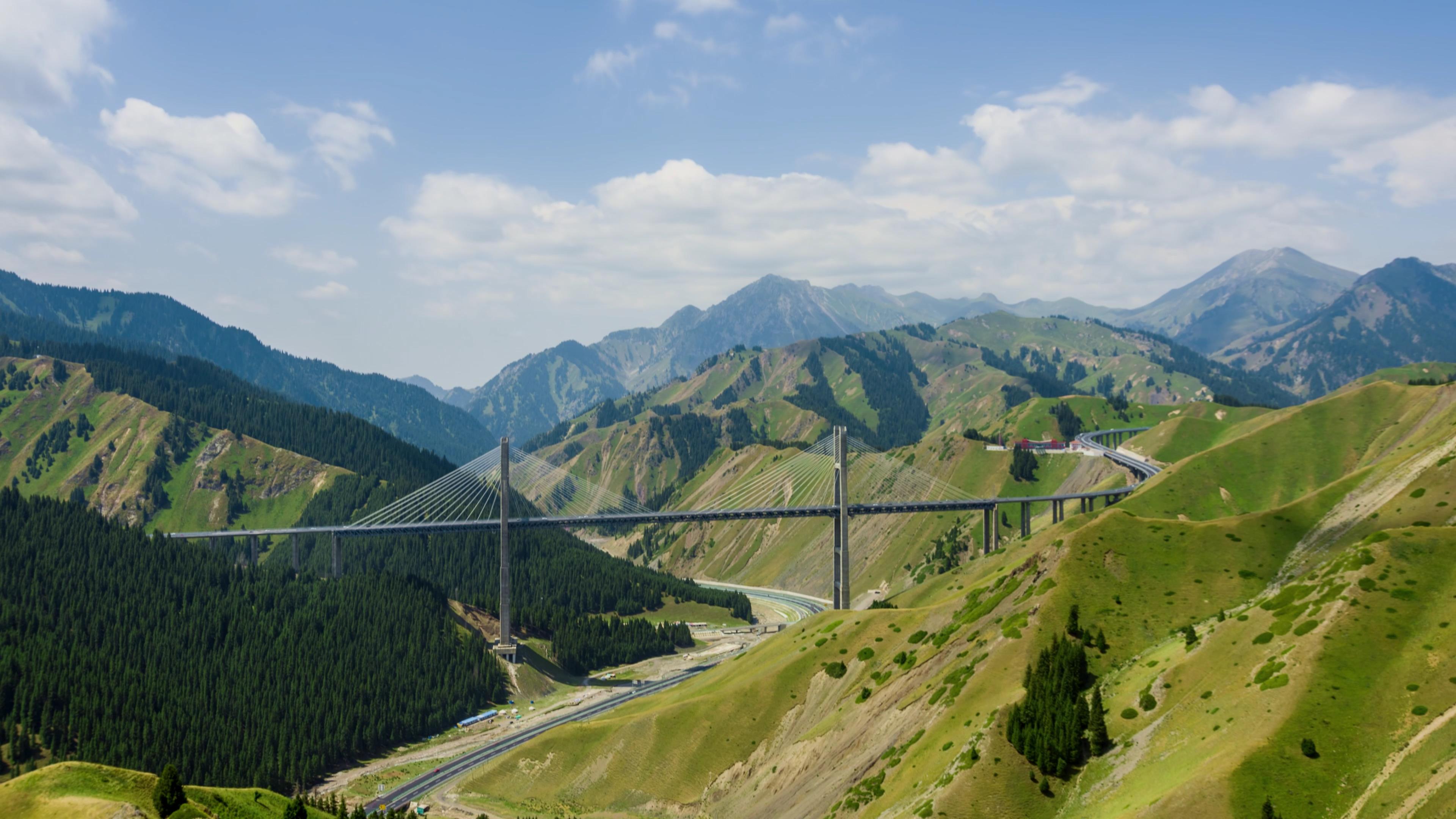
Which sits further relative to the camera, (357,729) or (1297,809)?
(357,729)

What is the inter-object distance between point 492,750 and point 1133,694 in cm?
9732

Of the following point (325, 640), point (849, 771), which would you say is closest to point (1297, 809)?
point (849, 771)

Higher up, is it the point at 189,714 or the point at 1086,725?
the point at 1086,725

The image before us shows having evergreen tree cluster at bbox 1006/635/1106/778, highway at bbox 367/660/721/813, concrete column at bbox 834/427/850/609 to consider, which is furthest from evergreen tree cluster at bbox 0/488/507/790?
evergreen tree cluster at bbox 1006/635/1106/778

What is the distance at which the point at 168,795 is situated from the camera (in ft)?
243

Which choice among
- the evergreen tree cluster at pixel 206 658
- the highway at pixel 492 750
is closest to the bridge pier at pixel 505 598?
the evergreen tree cluster at pixel 206 658

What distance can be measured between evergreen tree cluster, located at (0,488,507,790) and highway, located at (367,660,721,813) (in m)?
15.9

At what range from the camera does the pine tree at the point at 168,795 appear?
7356 cm

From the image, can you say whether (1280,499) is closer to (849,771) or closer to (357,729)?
(849,771)

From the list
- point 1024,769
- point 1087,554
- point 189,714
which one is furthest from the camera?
point 189,714

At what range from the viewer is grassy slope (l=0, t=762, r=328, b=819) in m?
71.7

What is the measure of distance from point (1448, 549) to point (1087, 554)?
28.8 metres

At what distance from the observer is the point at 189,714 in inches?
5753

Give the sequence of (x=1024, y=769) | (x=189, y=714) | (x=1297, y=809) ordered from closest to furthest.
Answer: (x=1297, y=809), (x=1024, y=769), (x=189, y=714)
